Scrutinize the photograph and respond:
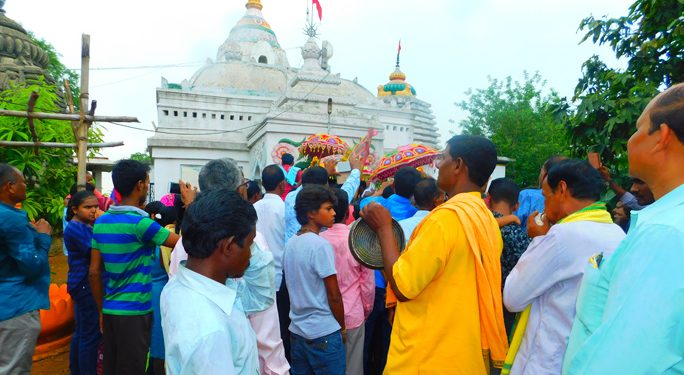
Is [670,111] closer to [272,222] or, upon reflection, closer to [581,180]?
[581,180]

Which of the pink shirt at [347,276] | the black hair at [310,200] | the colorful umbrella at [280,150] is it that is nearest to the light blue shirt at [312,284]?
the black hair at [310,200]

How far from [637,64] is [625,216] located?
10.8 feet

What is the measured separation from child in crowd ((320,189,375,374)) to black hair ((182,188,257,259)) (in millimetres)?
1763

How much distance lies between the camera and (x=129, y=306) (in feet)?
9.90

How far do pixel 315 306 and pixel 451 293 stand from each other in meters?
1.18

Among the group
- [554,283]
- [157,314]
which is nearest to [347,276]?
[157,314]

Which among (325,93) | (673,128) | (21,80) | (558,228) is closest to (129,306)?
(558,228)

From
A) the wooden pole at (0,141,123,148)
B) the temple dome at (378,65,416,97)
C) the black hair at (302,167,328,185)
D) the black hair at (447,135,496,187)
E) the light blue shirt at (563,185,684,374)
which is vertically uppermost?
the temple dome at (378,65,416,97)

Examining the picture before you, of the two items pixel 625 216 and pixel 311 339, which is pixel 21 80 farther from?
pixel 625 216

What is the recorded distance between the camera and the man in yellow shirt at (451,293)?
1931 millimetres

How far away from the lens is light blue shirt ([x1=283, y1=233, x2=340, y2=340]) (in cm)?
288

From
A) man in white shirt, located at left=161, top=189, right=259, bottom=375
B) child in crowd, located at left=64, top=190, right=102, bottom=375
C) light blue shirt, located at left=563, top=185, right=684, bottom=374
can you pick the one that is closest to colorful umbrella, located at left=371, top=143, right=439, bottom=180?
child in crowd, located at left=64, top=190, right=102, bottom=375

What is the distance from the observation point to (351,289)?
11.0 feet

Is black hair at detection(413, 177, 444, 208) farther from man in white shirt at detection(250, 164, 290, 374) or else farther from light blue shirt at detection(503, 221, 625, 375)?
light blue shirt at detection(503, 221, 625, 375)
